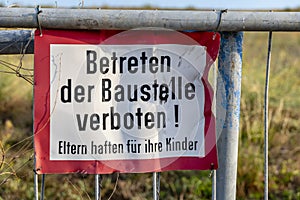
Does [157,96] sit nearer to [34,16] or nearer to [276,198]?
[34,16]

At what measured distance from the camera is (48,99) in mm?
1687

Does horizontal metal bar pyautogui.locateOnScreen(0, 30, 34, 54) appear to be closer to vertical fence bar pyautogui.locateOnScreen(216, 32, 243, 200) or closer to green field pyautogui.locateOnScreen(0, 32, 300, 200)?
vertical fence bar pyautogui.locateOnScreen(216, 32, 243, 200)

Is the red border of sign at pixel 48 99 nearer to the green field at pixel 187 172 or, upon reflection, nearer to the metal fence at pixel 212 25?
the metal fence at pixel 212 25

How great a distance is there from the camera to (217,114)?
184cm

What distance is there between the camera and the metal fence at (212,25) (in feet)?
5.35

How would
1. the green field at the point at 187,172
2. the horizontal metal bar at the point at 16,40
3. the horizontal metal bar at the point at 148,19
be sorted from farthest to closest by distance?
the green field at the point at 187,172
the horizontal metal bar at the point at 16,40
the horizontal metal bar at the point at 148,19

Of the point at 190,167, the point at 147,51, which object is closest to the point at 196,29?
the point at 147,51

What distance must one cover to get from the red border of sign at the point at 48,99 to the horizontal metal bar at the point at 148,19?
0.16 ft

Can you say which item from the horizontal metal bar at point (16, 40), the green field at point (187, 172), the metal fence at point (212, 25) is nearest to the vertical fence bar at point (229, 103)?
the metal fence at point (212, 25)

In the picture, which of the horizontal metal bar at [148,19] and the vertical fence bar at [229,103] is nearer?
the horizontal metal bar at [148,19]

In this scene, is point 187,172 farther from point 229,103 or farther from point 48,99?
point 48,99

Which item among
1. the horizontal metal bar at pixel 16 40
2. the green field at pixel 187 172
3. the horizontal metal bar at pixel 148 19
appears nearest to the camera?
the horizontal metal bar at pixel 148 19

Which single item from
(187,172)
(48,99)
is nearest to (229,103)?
(48,99)

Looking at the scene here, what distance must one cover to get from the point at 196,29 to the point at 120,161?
1.58ft
